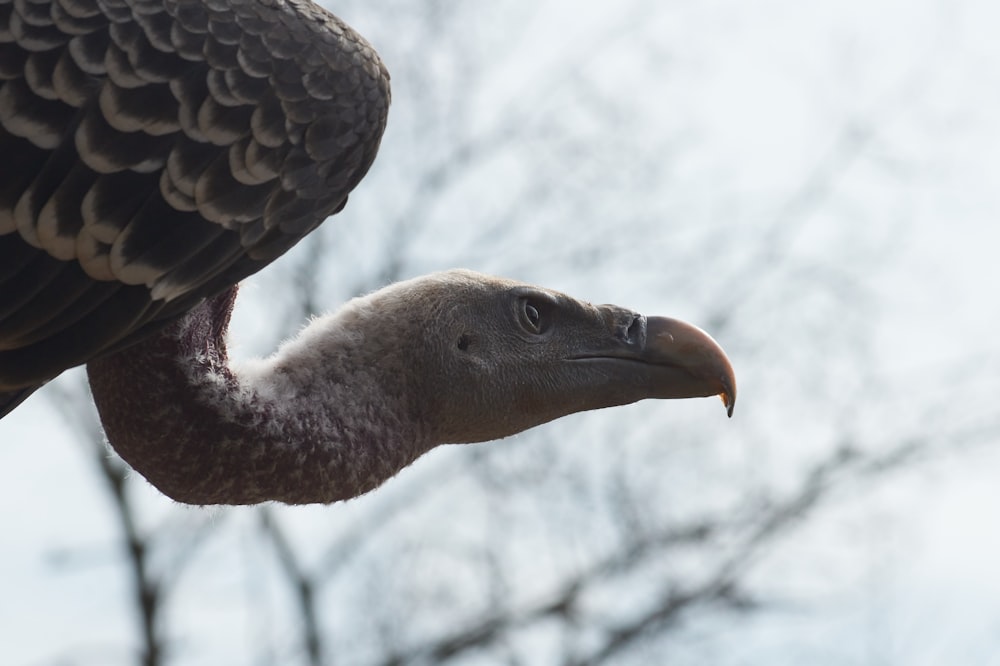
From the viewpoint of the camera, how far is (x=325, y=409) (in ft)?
13.5

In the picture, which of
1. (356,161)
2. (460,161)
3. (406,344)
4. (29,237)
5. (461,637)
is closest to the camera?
(29,237)

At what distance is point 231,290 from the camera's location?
4.31 meters

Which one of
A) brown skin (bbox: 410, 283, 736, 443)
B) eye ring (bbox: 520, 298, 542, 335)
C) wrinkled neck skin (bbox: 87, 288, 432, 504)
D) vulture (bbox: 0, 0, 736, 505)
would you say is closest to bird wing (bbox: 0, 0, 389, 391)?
vulture (bbox: 0, 0, 736, 505)

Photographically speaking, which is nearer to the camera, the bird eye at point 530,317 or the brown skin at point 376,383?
the brown skin at point 376,383

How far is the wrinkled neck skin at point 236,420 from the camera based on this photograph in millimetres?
3939

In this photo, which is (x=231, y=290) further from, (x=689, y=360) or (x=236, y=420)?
(x=689, y=360)

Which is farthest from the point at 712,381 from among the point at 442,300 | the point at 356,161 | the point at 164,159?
the point at 164,159

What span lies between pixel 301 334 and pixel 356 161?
65 cm

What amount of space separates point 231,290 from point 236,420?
0.50m

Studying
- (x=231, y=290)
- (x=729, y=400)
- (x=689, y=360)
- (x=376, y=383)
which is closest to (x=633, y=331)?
(x=689, y=360)

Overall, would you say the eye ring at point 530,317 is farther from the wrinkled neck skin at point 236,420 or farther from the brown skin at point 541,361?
the wrinkled neck skin at point 236,420

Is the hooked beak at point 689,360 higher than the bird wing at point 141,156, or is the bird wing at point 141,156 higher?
the hooked beak at point 689,360

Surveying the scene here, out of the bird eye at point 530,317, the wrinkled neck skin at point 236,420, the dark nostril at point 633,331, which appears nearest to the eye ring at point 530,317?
the bird eye at point 530,317

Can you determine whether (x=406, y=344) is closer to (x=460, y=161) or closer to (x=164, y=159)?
(x=164, y=159)
